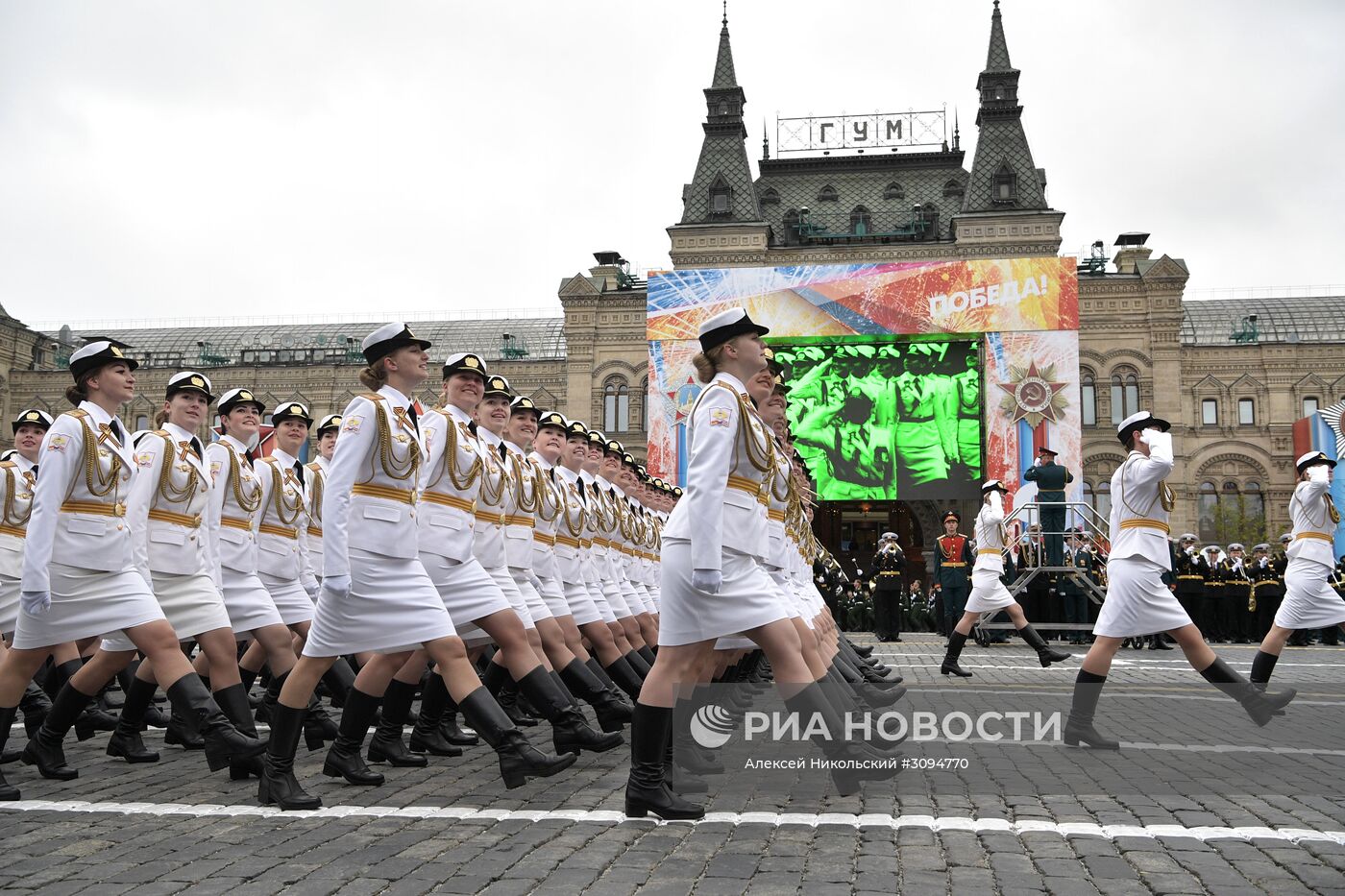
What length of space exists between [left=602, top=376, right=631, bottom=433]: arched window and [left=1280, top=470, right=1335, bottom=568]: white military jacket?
41597 millimetres

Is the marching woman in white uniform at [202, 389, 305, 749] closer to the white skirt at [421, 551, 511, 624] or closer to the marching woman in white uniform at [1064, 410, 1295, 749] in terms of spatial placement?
the white skirt at [421, 551, 511, 624]

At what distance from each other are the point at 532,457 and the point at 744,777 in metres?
3.41

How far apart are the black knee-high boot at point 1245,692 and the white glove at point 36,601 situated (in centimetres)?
652

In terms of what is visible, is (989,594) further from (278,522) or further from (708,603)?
(708,603)

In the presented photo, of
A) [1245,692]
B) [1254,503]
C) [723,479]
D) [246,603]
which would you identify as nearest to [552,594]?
[246,603]

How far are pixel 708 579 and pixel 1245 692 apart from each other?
15.0 ft

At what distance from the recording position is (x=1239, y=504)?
49125 mm

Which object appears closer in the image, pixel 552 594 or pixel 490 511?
pixel 490 511

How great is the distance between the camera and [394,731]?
Result: 20.7 feet

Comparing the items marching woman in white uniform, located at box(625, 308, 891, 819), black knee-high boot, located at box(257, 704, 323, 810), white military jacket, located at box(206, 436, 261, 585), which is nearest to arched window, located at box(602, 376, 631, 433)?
white military jacket, located at box(206, 436, 261, 585)

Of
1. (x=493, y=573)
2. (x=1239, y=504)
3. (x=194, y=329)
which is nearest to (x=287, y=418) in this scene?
(x=493, y=573)

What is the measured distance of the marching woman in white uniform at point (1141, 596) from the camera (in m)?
7.02

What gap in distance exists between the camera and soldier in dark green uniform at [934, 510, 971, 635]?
2003 cm

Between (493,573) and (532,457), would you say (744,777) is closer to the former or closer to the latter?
(493,573)
